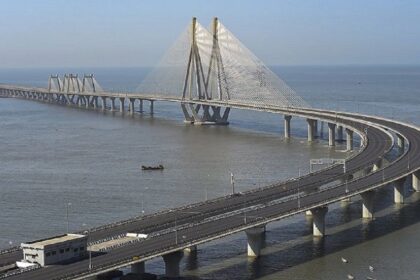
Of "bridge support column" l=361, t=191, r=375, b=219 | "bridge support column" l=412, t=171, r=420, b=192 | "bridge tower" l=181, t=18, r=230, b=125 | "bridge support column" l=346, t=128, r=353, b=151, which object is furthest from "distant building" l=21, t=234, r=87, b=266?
"bridge tower" l=181, t=18, r=230, b=125

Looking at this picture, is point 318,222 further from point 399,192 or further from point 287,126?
point 287,126

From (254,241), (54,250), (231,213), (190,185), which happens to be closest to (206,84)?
(190,185)

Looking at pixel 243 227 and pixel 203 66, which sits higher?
pixel 203 66

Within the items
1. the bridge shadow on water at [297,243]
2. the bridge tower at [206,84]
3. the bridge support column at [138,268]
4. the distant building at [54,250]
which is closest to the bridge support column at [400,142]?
the bridge shadow on water at [297,243]

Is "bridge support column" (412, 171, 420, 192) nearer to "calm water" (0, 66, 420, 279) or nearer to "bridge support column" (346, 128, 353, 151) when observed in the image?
"calm water" (0, 66, 420, 279)

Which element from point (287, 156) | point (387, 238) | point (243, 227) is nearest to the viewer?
point (243, 227)

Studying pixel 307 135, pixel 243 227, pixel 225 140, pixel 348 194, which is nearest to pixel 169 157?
pixel 225 140

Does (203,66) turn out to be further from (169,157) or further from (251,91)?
(169,157)
